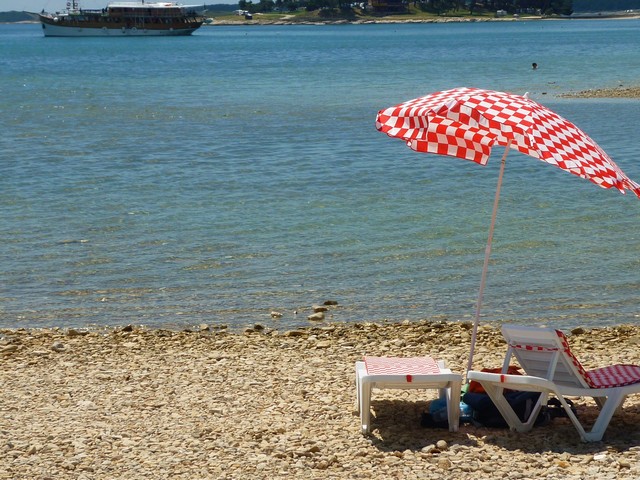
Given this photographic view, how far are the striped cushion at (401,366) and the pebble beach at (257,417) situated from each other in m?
0.42

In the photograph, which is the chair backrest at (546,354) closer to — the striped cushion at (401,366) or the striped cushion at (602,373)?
the striped cushion at (602,373)

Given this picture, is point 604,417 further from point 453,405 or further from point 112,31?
point 112,31

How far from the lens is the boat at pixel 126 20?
454ft

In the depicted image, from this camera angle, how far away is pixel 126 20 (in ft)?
454

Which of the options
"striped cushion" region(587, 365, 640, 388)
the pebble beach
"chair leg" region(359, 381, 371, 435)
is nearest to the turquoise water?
the pebble beach

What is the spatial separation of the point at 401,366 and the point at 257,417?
119cm

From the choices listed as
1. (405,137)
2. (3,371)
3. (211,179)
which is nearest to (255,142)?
(211,179)

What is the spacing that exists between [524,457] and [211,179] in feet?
51.0

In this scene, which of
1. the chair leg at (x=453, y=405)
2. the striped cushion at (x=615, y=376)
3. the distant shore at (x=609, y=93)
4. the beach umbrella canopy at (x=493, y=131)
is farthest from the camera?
the distant shore at (x=609, y=93)

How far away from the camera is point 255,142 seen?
2773cm

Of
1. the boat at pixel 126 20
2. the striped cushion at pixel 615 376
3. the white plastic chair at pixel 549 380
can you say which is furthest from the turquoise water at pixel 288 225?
the boat at pixel 126 20

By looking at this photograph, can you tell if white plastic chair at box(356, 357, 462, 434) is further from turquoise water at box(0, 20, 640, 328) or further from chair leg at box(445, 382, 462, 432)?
turquoise water at box(0, 20, 640, 328)

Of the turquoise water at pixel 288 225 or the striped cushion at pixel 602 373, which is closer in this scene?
the striped cushion at pixel 602 373

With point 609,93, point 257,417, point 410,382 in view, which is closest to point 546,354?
point 410,382
